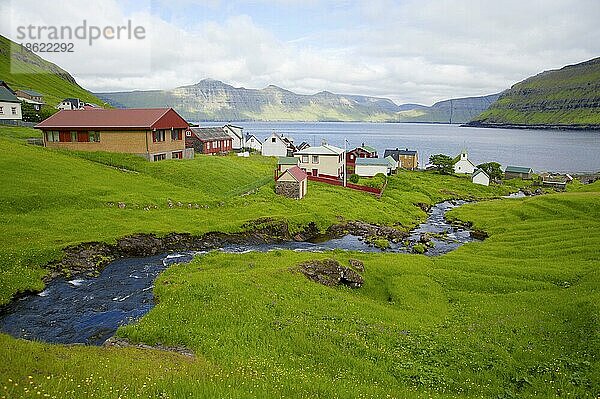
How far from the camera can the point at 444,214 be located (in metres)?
70.8

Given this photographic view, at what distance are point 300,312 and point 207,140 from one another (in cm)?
8260

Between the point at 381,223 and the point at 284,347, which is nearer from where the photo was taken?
the point at 284,347

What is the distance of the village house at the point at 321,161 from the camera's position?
87500 millimetres

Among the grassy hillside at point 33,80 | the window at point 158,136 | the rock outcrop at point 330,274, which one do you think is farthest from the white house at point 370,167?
the grassy hillside at point 33,80

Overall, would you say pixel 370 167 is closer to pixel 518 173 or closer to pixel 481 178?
pixel 481 178

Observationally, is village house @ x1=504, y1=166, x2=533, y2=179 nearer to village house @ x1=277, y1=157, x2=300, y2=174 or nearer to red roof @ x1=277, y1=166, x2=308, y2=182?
village house @ x1=277, y1=157, x2=300, y2=174

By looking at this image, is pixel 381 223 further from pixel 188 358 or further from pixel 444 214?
pixel 188 358

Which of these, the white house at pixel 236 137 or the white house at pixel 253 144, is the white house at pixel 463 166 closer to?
the white house at pixel 253 144

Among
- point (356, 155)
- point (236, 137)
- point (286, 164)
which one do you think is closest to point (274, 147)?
point (236, 137)

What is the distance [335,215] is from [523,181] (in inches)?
3179

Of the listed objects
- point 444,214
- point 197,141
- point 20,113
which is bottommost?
point 444,214

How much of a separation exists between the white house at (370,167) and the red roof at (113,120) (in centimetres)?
4792

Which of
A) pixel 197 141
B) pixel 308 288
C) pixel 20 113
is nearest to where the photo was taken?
pixel 308 288

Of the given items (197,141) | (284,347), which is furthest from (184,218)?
(197,141)
